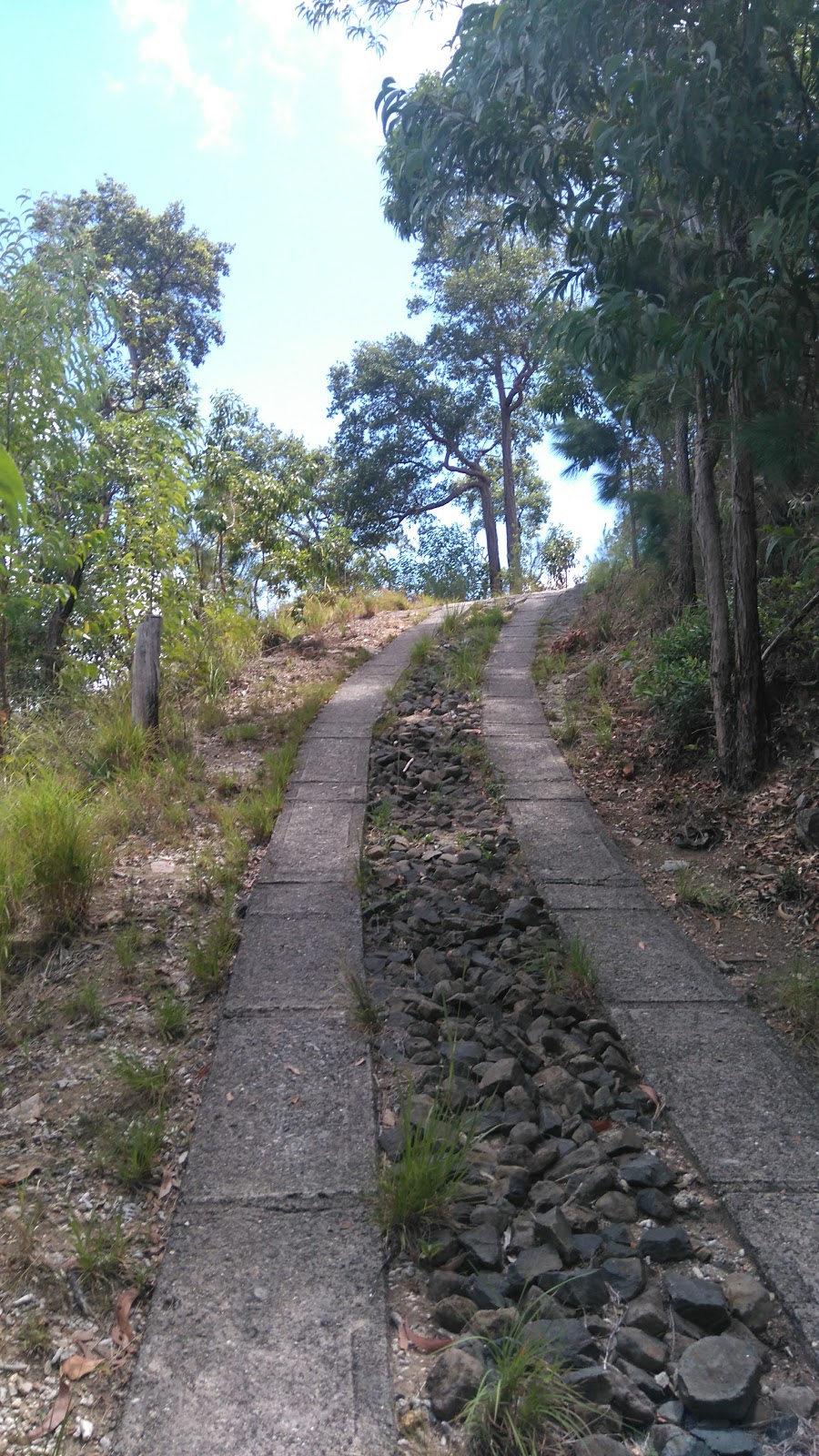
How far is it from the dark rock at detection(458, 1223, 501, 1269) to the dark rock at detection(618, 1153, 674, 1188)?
37cm

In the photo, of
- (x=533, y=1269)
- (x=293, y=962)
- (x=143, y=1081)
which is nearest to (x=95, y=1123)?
(x=143, y=1081)

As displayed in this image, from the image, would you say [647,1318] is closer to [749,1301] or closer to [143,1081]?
[749,1301]

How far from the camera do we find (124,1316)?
1.93 meters

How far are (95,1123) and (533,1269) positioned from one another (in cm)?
113

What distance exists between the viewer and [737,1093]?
2615 millimetres

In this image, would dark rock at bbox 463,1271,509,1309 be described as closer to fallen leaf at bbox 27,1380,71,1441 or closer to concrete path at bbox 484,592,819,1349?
concrete path at bbox 484,592,819,1349

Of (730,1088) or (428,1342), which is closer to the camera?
(428,1342)

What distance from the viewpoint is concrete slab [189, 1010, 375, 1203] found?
2262mm

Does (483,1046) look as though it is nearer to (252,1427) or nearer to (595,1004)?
(595,1004)

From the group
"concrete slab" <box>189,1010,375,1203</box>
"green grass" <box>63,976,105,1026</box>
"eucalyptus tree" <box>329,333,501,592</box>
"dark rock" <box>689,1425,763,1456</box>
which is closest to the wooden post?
"green grass" <box>63,976,105,1026</box>

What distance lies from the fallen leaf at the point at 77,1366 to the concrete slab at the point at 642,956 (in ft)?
5.82

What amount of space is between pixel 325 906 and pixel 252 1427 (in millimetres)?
2125

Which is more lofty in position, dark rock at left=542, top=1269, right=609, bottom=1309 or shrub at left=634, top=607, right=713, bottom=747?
shrub at left=634, top=607, right=713, bottom=747

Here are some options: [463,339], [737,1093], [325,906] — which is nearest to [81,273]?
[325,906]
